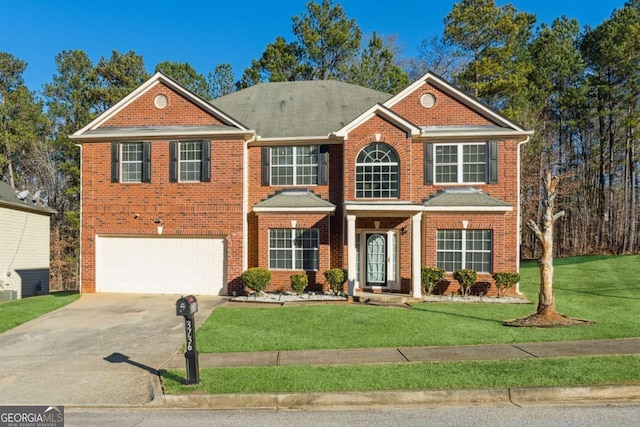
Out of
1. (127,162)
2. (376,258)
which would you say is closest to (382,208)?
(376,258)

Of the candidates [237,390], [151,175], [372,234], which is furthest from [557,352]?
[151,175]

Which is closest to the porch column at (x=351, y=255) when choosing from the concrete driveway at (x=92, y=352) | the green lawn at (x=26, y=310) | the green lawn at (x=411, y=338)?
the green lawn at (x=411, y=338)

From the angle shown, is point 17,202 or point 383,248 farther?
point 17,202

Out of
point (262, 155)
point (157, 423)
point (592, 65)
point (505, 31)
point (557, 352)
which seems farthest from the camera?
point (592, 65)

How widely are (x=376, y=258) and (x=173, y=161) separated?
325 inches

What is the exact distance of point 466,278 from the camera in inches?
557

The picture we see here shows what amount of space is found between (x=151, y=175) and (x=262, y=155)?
414cm

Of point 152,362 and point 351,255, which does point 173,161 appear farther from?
point 152,362

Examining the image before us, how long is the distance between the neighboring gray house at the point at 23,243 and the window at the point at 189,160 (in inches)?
365

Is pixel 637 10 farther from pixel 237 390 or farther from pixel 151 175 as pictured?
pixel 237 390

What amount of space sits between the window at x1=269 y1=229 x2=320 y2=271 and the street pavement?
160 inches

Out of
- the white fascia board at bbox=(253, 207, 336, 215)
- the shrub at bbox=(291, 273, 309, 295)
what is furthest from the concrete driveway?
the white fascia board at bbox=(253, 207, 336, 215)

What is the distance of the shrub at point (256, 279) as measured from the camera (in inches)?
551

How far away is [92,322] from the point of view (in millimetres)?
11414
